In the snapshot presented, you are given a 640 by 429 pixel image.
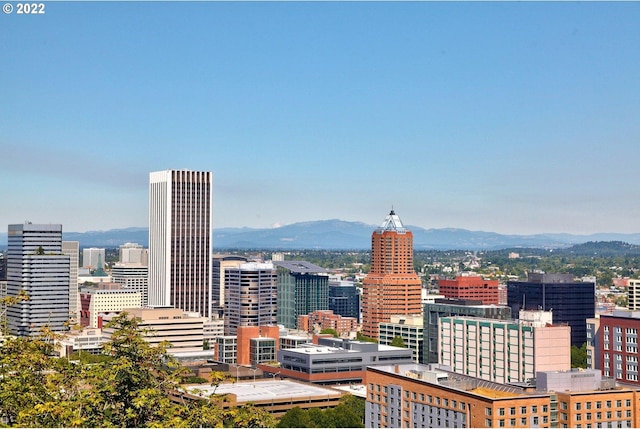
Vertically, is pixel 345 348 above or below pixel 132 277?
below

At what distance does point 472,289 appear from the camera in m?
132

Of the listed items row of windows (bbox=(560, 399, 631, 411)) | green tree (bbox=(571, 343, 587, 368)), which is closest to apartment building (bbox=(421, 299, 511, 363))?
green tree (bbox=(571, 343, 587, 368))

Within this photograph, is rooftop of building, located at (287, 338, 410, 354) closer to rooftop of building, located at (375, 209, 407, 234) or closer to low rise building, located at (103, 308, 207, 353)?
low rise building, located at (103, 308, 207, 353)

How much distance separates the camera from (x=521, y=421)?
35062 millimetres

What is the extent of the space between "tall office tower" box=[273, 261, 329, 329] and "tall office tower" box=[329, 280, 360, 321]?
22.1 ft

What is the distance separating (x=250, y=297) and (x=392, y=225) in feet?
78.1

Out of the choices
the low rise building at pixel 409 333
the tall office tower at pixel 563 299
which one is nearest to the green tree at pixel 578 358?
the low rise building at pixel 409 333

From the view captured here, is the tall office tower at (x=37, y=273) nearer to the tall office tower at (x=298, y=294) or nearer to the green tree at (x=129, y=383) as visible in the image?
the tall office tower at (x=298, y=294)

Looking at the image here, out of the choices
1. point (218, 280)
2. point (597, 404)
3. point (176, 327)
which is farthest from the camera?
point (218, 280)

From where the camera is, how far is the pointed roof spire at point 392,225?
124 metres

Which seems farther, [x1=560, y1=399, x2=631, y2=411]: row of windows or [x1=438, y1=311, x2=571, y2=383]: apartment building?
[x1=438, y1=311, x2=571, y2=383]: apartment building

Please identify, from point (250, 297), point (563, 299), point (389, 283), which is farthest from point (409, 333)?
point (250, 297)

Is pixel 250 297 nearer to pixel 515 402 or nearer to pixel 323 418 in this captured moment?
pixel 323 418

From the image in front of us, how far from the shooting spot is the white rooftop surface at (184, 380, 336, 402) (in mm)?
58528
